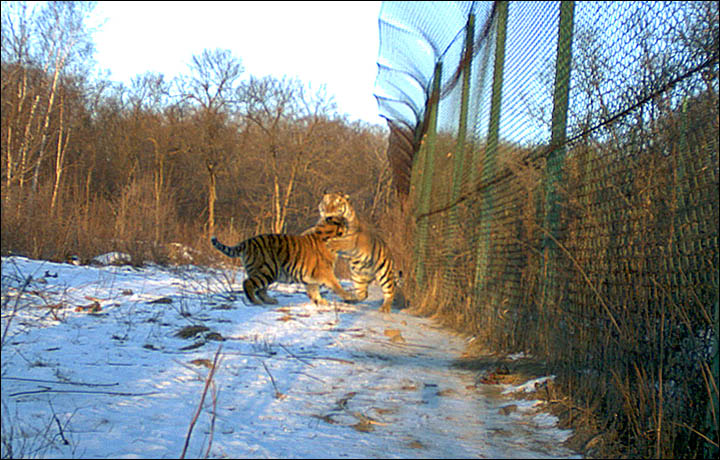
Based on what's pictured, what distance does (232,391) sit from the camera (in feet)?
8.70

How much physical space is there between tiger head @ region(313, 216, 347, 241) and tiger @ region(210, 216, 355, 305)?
0.22m

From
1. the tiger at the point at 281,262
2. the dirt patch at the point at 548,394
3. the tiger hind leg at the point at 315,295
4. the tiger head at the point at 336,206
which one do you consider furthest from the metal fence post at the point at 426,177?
the dirt patch at the point at 548,394

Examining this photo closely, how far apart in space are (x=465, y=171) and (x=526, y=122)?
1.90 metres

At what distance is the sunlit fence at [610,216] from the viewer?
1927 millimetres

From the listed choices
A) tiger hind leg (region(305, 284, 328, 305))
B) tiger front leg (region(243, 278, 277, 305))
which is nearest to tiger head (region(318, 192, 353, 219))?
tiger hind leg (region(305, 284, 328, 305))

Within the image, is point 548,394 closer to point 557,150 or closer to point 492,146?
point 557,150

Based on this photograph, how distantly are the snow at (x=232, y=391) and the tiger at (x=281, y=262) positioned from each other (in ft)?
4.20

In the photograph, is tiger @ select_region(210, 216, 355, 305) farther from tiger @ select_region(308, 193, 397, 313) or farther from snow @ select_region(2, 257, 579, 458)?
snow @ select_region(2, 257, 579, 458)

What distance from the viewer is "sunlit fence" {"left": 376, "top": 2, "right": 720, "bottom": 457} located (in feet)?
6.32

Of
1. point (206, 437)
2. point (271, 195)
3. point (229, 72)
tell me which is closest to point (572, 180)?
point (206, 437)

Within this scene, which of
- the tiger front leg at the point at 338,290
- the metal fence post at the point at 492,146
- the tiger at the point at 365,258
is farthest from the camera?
the tiger at the point at 365,258

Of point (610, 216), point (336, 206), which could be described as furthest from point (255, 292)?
point (610, 216)

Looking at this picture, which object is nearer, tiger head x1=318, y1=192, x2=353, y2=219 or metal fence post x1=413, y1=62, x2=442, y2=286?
metal fence post x1=413, y1=62, x2=442, y2=286

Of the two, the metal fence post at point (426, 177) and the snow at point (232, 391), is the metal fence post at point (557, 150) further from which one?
the metal fence post at point (426, 177)
